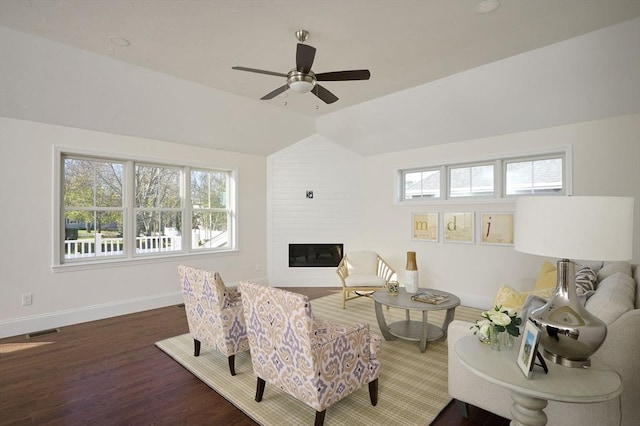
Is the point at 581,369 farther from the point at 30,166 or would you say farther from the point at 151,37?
the point at 30,166

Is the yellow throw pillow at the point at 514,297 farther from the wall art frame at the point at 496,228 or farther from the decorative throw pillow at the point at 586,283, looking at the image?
the wall art frame at the point at 496,228

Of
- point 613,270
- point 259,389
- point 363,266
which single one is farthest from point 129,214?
point 613,270

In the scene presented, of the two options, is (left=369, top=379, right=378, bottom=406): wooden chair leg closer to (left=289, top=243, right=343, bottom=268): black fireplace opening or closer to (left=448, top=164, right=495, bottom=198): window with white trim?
(left=448, top=164, right=495, bottom=198): window with white trim

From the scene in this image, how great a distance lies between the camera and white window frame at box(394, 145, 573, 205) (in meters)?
4.27

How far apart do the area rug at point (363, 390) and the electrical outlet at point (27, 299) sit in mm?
1827

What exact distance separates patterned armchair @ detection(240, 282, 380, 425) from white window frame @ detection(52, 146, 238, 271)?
3.35m

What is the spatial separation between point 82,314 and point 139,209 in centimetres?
160

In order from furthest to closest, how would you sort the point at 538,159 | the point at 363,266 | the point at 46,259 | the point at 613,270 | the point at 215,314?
the point at 363,266, the point at 538,159, the point at 46,259, the point at 613,270, the point at 215,314

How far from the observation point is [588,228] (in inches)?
59.2

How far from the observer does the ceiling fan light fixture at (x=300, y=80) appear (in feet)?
9.59

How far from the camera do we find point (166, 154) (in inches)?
204

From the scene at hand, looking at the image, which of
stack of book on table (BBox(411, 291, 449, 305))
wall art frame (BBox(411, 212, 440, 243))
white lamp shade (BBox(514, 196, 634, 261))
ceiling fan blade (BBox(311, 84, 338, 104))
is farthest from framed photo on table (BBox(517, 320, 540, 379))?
wall art frame (BBox(411, 212, 440, 243))

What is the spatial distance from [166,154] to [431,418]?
489 cm

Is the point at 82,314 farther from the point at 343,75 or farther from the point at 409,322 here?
the point at 343,75
